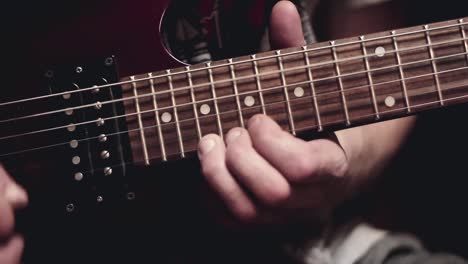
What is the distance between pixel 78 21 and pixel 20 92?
0.45 feet

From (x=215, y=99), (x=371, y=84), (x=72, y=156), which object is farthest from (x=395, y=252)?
(x=72, y=156)

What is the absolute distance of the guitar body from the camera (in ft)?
1.78

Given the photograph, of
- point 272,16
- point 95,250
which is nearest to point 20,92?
point 95,250

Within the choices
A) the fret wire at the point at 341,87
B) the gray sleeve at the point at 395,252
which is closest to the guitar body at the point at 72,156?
the fret wire at the point at 341,87

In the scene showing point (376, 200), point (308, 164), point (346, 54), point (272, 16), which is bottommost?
point (376, 200)

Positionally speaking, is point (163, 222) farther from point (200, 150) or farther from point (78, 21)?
point (78, 21)

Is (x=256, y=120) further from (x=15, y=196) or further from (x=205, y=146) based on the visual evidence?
(x=15, y=196)

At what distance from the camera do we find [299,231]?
2.32 feet

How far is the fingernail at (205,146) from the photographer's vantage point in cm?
50

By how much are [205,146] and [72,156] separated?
0.20 metres

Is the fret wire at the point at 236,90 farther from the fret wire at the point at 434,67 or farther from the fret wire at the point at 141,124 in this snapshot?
the fret wire at the point at 434,67

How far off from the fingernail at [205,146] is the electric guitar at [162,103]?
0.09 ft

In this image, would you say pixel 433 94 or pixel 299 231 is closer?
pixel 433 94

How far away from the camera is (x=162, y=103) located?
546 millimetres
